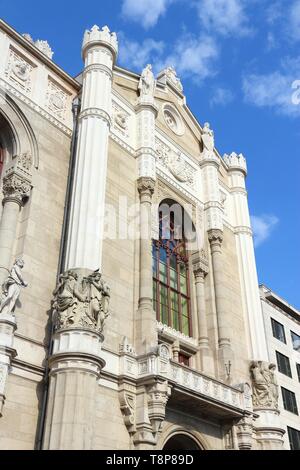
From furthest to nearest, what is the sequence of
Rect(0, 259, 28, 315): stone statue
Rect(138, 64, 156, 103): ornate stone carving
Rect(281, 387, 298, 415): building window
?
Rect(281, 387, 298, 415): building window
Rect(138, 64, 156, 103): ornate stone carving
Rect(0, 259, 28, 315): stone statue

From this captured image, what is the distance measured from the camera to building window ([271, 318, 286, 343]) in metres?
39.1

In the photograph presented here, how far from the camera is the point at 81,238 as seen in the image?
20.2 metres

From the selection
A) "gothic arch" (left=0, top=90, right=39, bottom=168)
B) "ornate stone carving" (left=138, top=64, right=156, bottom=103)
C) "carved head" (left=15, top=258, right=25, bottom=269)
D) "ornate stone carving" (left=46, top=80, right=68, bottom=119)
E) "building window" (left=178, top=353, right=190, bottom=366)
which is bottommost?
"building window" (left=178, top=353, right=190, bottom=366)

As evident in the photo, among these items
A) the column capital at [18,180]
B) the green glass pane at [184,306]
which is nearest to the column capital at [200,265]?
the green glass pane at [184,306]

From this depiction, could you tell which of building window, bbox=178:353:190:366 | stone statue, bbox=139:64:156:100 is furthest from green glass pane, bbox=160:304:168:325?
stone statue, bbox=139:64:156:100

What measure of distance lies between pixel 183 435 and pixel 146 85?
18.0m

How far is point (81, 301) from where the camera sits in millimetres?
18344

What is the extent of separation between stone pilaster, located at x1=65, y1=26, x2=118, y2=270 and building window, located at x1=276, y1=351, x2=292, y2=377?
857 inches

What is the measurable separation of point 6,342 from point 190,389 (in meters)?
7.62

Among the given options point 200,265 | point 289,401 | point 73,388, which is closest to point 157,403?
point 73,388

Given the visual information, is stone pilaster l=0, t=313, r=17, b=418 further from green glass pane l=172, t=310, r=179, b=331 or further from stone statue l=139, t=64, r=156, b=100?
stone statue l=139, t=64, r=156, b=100

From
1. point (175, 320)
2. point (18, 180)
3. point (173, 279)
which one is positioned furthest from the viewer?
point (173, 279)

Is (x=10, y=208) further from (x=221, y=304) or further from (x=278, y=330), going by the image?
(x=278, y=330)
